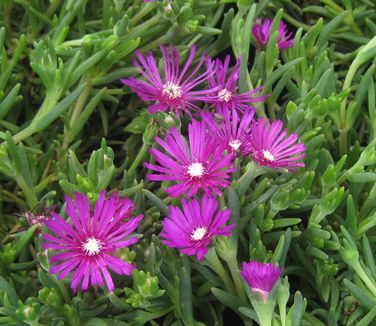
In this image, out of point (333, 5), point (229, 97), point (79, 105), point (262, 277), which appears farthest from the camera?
point (333, 5)

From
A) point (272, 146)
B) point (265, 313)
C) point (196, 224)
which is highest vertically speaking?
point (272, 146)

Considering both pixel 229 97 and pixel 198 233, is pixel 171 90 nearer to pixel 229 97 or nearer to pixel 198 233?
pixel 229 97

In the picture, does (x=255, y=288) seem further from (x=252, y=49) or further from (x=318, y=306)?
(x=252, y=49)

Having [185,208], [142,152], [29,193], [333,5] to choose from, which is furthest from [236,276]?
[333,5]

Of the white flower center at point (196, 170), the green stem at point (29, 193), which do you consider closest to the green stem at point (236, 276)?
the white flower center at point (196, 170)

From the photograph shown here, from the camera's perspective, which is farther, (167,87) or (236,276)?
(167,87)

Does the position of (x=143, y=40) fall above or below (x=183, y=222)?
above

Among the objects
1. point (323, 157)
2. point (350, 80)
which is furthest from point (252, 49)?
point (323, 157)
